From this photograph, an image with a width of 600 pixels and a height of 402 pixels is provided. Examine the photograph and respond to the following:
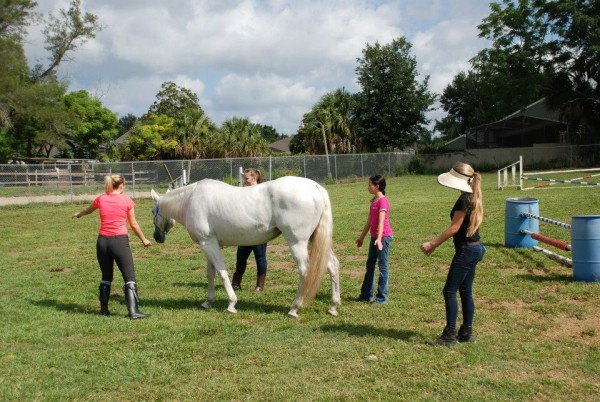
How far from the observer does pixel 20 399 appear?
4332mm

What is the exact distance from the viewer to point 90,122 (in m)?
55.0

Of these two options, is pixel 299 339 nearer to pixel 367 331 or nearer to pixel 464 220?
pixel 367 331

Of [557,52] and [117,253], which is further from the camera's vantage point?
[557,52]

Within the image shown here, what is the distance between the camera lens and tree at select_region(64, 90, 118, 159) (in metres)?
54.2

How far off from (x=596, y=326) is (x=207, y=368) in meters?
4.11

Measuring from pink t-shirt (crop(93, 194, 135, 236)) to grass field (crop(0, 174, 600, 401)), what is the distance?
1.10 meters

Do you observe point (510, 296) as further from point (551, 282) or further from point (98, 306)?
point (98, 306)

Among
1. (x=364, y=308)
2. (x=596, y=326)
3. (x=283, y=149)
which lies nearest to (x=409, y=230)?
(x=364, y=308)

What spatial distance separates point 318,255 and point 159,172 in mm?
25832

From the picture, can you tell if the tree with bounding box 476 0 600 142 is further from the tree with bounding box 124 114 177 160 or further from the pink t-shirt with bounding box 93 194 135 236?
the pink t-shirt with bounding box 93 194 135 236

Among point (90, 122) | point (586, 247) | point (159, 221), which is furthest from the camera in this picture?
point (90, 122)

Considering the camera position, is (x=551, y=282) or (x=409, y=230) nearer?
(x=551, y=282)

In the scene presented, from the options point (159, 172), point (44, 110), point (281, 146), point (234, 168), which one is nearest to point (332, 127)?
point (234, 168)

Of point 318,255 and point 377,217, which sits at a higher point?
point 377,217
